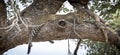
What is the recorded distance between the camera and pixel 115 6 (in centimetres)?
621

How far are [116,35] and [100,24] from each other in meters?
0.37

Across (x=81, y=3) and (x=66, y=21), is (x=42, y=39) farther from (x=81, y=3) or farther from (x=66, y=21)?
(x=81, y=3)

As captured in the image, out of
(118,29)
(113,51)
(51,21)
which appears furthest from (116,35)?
(113,51)

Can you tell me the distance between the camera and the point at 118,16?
4809mm

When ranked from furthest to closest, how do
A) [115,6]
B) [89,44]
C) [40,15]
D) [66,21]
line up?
[89,44] → [115,6] → [40,15] → [66,21]

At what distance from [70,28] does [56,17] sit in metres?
0.32

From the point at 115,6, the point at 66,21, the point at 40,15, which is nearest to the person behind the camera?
the point at 66,21

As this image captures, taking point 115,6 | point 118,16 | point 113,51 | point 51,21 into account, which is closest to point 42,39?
point 51,21

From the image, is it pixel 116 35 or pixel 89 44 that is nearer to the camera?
pixel 116 35

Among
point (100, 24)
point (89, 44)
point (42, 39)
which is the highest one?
point (100, 24)

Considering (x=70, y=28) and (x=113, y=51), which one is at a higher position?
(x=70, y=28)

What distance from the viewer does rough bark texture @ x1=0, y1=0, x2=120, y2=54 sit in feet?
15.8

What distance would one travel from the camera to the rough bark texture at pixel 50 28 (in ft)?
15.8

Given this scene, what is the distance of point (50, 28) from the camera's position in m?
4.82
